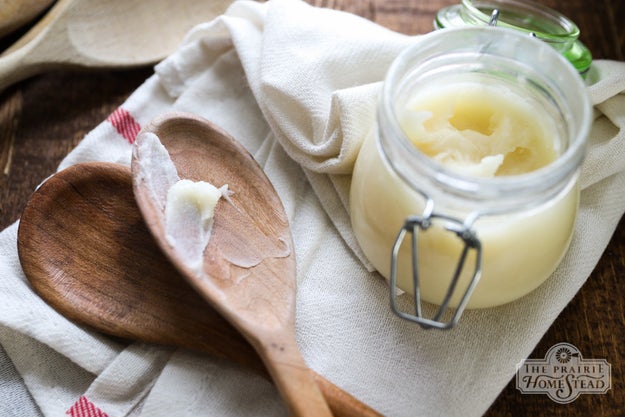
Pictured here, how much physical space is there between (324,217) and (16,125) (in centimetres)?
45

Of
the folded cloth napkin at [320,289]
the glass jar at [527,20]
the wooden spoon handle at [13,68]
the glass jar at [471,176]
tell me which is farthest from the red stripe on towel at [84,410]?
the glass jar at [527,20]

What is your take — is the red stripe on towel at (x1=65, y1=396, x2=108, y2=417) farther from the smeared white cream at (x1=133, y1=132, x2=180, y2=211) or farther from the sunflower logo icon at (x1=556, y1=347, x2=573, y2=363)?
the sunflower logo icon at (x1=556, y1=347, x2=573, y2=363)

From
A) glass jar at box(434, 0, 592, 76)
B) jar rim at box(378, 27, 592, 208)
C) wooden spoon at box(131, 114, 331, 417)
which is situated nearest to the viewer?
jar rim at box(378, 27, 592, 208)

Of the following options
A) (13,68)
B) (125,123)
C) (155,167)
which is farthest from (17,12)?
(155,167)

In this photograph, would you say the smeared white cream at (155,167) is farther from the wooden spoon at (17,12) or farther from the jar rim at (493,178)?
the wooden spoon at (17,12)

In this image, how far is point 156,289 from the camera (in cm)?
73

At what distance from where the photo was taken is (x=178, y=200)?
0.70m

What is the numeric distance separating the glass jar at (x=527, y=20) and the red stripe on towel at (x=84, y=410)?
2.03 ft

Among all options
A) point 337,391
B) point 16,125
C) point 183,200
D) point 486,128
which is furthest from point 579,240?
point 16,125

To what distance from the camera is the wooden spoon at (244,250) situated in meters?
0.65

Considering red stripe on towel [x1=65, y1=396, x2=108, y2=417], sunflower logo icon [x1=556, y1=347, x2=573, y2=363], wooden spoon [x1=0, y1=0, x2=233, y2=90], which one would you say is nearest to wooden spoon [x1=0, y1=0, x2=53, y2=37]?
wooden spoon [x1=0, y1=0, x2=233, y2=90]

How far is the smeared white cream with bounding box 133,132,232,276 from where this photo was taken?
673 millimetres

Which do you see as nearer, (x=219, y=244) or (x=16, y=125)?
(x=219, y=244)

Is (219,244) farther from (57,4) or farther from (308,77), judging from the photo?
(57,4)
